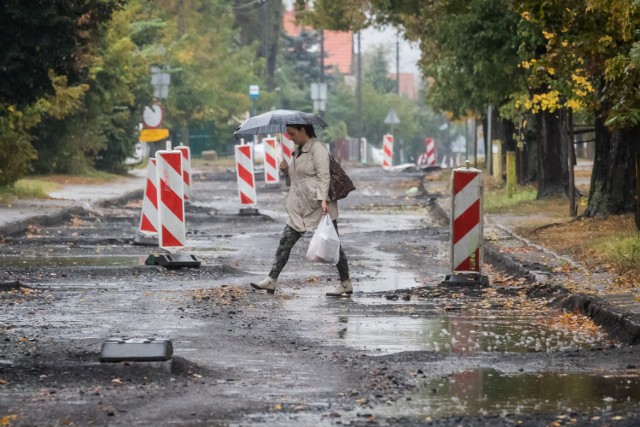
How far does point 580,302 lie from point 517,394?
4.75 metres

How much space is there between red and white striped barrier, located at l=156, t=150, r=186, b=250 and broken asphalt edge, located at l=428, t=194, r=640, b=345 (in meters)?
3.79

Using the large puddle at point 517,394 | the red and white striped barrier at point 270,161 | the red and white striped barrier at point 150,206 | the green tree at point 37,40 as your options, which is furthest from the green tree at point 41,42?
the large puddle at point 517,394

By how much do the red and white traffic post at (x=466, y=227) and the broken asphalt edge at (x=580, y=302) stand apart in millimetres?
614

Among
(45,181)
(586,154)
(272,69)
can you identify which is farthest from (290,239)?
(272,69)

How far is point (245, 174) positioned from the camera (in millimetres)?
29391

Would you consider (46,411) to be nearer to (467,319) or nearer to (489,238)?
(467,319)

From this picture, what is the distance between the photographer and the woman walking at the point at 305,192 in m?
15.7

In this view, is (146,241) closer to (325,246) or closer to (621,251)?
(325,246)

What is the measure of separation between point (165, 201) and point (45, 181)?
21465 millimetres

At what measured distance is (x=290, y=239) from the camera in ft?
52.4

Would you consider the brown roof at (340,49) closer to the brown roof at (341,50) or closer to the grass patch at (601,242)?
the brown roof at (341,50)

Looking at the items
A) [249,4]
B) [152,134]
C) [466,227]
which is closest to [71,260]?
[466,227]

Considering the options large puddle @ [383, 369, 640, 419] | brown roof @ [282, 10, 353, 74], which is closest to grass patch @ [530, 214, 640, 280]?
large puddle @ [383, 369, 640, 419]

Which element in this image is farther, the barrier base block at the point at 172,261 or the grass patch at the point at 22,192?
the grass patch at the point at 22,192
